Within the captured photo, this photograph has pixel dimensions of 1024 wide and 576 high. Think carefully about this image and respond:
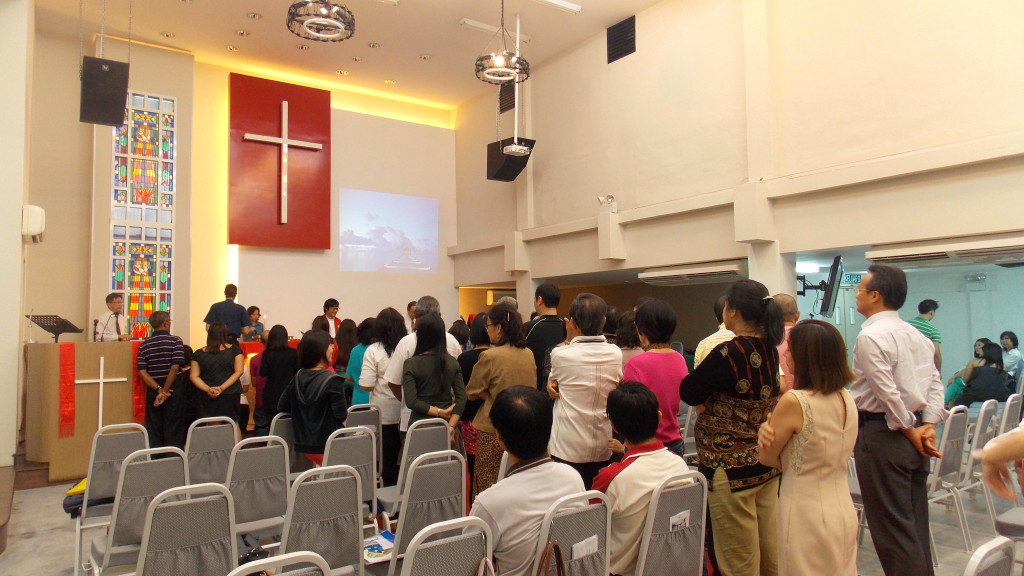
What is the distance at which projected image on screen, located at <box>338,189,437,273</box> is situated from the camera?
10.7m

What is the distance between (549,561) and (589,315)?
1360 millimetres

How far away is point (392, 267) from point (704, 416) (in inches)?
361

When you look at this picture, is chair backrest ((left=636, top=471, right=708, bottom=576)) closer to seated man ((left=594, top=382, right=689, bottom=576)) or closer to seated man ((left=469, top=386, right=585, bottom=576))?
seated man ((left=594, top=382, right=689, bottom=576))

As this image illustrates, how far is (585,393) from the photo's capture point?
114 inches

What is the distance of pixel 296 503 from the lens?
232 centimetres

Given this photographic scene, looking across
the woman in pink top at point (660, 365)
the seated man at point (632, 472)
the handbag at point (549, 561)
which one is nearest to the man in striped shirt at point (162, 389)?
the woman in pink top at point (660, 365)

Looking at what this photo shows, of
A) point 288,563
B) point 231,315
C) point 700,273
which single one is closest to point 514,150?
point 700,273

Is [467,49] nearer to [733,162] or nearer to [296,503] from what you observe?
[733,162]

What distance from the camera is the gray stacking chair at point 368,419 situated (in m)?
3.99

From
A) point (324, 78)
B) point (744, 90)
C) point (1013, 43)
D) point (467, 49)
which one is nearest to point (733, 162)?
point (744, 90)

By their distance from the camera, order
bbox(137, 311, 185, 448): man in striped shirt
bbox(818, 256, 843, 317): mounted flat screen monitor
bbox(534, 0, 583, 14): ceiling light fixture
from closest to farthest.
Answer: bbox(137, 311, 185, 448): man in striped shirt < bbox(818, 256, 843, 317): mounted flat screen monitor < bbox(534, 0, 583, 14): ceiling light fixture

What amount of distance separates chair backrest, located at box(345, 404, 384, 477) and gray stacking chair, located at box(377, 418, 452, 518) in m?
0.59

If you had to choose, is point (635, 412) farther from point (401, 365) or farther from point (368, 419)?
point (368, 419)

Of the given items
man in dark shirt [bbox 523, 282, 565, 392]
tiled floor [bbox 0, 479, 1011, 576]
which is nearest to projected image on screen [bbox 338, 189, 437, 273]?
tiled floor [bbox 0, 479, 1011, 576]
